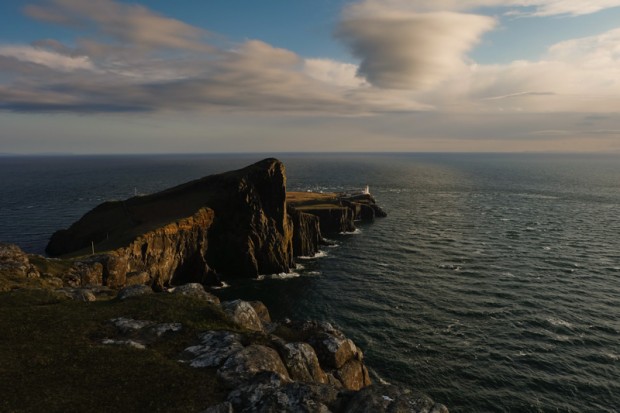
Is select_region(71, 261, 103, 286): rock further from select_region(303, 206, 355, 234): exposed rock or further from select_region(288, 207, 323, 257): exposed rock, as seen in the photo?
select_region(303, 206, 355, 234): exposed rock

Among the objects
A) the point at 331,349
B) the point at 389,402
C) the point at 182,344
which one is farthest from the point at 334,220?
the point at 389,402

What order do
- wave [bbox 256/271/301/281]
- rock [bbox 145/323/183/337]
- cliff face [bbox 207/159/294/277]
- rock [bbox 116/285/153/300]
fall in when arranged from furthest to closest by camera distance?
1. cliff face [bbox 207/159/294/277]
2. wave [bbox 256/271/301/281]
3. rock [bbox 116/285/153/300]
4. rock [bbox 145/323/183/337]

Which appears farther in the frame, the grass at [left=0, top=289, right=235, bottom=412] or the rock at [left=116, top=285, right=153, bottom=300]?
the rock at [left=116, top=285, right=153, bottom=300]

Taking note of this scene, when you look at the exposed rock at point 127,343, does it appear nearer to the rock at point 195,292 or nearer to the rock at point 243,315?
the rock at point 243,315

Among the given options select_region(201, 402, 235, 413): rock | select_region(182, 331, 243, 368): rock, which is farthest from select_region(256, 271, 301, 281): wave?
select_region(201, 402, 235, 413): rock

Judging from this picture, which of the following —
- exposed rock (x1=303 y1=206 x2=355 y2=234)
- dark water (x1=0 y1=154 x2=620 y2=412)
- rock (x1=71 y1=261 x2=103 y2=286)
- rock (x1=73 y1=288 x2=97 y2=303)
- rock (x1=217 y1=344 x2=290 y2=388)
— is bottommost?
dark water (x1=0 y1=154 x2=620 y2=412)

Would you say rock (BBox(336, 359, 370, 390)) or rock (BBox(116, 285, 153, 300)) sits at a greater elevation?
rock (BBox(116, 285, 153, 300))

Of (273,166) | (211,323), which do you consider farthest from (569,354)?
(273,166)
